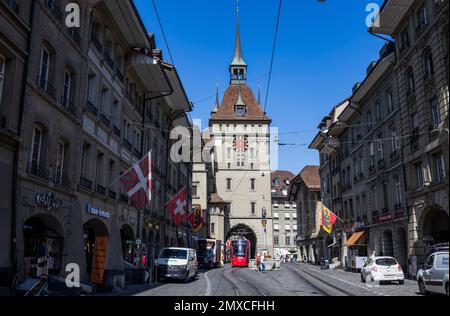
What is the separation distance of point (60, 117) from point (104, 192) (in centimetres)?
588

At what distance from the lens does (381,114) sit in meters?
31.3

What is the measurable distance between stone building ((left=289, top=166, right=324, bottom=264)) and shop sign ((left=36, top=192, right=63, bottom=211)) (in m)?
39.7

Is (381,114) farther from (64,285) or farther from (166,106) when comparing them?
(64,285)

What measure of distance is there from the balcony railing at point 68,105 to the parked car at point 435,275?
1438 centimetres

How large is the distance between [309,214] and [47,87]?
50.3 m

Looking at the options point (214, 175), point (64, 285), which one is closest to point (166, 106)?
point (64, 285)

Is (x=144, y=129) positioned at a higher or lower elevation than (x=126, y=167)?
higher

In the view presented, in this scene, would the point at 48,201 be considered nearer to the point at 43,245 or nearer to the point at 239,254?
the point at 43,245

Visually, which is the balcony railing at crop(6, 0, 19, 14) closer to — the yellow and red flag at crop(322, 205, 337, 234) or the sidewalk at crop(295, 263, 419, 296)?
the sidewalk at crop(295, 263, 419, 296)

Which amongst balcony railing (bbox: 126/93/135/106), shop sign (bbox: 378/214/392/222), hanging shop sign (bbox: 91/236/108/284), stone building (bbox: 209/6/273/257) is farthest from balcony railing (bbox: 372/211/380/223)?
stone building (bbox: 209/6/273/257)

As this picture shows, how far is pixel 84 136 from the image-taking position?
18.5 meters

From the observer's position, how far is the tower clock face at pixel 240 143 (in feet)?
246

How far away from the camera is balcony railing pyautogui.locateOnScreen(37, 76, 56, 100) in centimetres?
1467

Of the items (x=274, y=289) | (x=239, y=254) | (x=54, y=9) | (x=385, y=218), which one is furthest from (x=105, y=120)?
(x=239, y=254)
